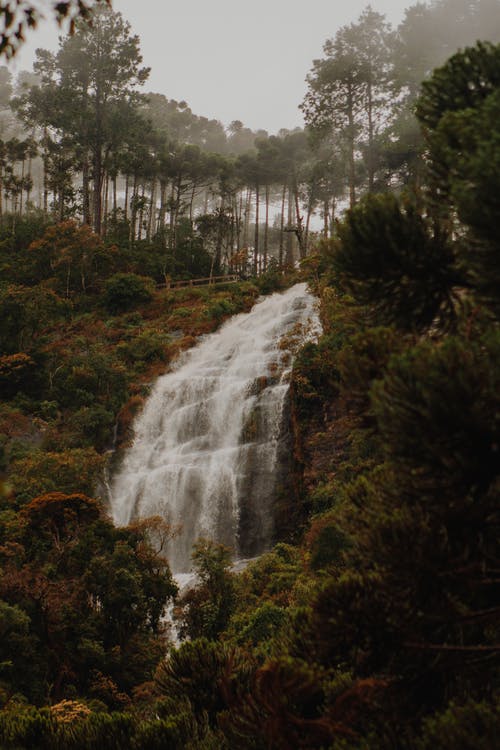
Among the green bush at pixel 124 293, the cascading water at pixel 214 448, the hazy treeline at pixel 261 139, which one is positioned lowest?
the cascading water at pixel 214 448

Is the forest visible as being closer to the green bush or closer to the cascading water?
the green bush

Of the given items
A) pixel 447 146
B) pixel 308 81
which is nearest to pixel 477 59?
pixel 447 146

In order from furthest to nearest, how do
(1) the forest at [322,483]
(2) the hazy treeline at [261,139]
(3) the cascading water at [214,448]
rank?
1. (2) the hazy treeline at [261,139]
2. (3) the cascading water at [214,448]
3. (1) the forest at [322,483]

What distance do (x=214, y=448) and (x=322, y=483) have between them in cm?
416

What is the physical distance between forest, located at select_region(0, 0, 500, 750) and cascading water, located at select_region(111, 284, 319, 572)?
2.61ft

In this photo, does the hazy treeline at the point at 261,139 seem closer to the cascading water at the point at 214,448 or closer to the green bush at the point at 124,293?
the green bush at the point at 124,293

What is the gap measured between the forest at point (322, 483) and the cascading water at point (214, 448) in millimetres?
795

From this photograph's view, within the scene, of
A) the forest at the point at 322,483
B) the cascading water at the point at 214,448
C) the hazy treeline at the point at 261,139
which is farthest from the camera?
the hazy treeline at the point at 261,139

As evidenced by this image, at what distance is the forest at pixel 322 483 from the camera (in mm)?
3367

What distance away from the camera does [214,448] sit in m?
17.9

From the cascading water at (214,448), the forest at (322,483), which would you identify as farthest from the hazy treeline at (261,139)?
the cascading water at (214,448)

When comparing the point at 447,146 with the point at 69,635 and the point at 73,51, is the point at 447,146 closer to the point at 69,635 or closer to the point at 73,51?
the point at 69,635

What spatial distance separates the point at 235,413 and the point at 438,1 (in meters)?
31.9

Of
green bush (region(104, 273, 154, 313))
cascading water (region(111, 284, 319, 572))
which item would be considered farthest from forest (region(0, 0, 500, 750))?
cascading water (region(111, 284, 319, 572))
